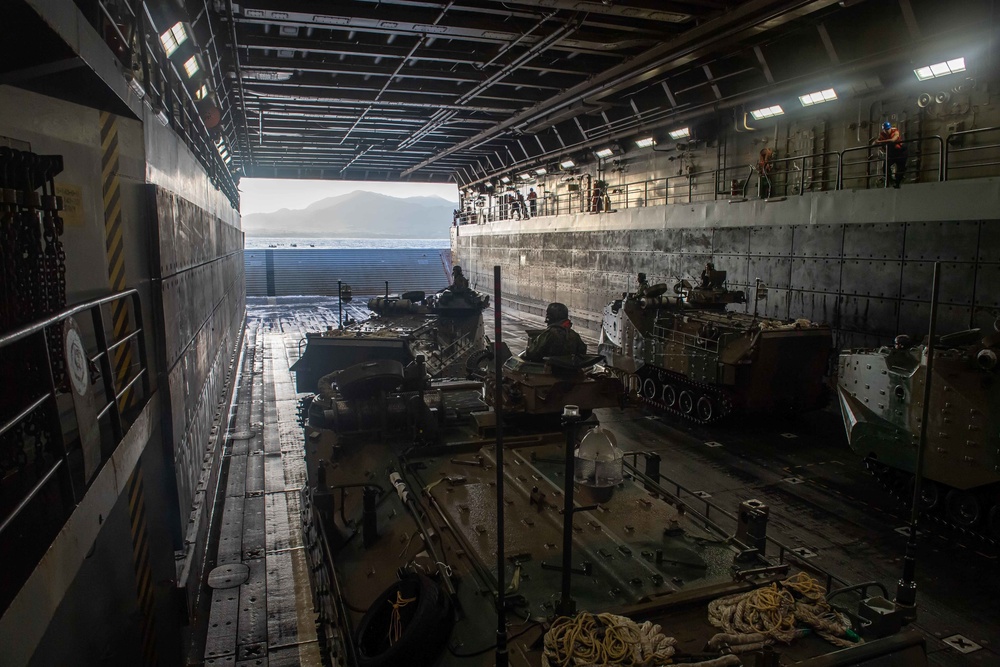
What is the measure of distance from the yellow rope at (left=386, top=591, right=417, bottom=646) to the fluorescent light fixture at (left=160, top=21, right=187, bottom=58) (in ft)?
32.2

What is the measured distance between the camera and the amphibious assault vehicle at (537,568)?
158 inches

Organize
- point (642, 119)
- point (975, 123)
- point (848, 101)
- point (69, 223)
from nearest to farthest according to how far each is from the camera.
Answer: point (69, 223) < point (975, 123) < point (848, 101) < point (642, 119)

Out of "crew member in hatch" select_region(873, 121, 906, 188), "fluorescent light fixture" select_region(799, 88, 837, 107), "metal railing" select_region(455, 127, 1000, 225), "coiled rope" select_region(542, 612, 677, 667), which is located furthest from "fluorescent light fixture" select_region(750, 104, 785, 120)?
"coiled rope" select_region(542, 612, 677, 667)

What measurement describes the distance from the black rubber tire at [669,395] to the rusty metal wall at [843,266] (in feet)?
13.5

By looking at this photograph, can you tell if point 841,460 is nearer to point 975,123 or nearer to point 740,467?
point 740,467

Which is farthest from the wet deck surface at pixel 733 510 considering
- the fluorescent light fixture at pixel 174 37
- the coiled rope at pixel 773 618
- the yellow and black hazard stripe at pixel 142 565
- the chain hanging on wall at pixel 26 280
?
the fluorescent light fixture at pixel 174 37

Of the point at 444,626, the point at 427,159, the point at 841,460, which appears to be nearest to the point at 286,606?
the point at 444,626

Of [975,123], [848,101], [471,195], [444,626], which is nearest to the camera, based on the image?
[444,626]

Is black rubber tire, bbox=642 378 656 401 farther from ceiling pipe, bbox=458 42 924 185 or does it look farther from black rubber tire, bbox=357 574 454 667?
black rubber tire, bbox=357 574 454 667

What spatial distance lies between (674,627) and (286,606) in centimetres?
493

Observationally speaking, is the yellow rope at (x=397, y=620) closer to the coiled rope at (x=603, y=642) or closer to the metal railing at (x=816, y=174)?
the coiled rope at (x=603, y=642)

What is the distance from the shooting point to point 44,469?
11.5 ft

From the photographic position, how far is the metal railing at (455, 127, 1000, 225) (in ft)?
42.7

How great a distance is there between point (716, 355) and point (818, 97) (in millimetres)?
7342
